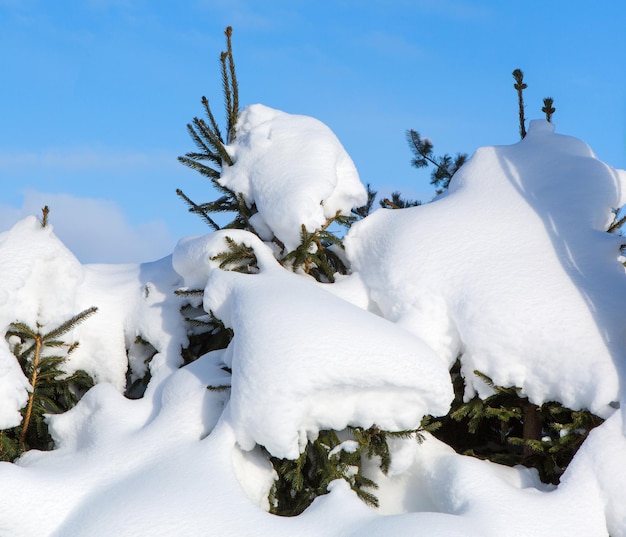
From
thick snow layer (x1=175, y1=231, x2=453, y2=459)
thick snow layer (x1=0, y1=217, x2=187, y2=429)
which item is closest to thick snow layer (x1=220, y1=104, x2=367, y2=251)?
thick snow layer (x1=175, y1=231, x2=453, y2=459)

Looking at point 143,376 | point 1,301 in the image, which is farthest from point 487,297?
point 1,301

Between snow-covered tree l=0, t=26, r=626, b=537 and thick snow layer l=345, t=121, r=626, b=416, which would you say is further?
thick snow layer l=345, t=121, r=626, b=416

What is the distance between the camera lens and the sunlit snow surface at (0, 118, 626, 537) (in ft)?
12.8

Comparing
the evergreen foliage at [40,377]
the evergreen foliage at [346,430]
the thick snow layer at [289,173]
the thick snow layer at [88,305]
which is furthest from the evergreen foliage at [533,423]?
the evergreen foliage at [40,377]

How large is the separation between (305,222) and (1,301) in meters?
2.09

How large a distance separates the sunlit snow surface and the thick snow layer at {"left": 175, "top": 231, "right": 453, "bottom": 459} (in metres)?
0.01

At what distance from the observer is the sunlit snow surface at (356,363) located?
12.8 ft

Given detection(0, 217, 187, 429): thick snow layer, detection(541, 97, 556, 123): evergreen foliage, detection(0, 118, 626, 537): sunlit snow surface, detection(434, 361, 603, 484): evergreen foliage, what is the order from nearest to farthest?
detection(0, 118, 626, 537): sunlit snow surface
detection(434, 361, 603, 484): evergreen foliage
detection(0, 217, 187, 429): thick snow layer
detection(541, 97, 556, 123): evergreen foliage

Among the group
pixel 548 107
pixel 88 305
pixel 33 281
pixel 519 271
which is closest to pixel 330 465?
pixel 519 271

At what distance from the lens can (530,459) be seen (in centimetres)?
470

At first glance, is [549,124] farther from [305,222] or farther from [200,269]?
[200,269]

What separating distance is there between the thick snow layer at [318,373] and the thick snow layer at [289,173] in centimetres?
86

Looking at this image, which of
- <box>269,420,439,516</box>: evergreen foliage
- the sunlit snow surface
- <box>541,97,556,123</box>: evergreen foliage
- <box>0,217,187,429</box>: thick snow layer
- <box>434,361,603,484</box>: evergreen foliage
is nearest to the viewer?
the sunlit snow surface

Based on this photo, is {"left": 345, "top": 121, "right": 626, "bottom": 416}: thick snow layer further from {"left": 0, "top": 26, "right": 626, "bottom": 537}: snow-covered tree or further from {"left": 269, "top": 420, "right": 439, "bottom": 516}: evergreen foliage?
{"left": 269, "top": 420, "right": 439, "bottom": 516}: evergreen foliage
